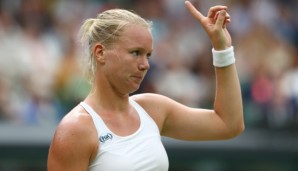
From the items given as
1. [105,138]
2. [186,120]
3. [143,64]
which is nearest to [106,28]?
[143,64]

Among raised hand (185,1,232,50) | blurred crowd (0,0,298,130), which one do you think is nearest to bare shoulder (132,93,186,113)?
raised hand (185,1,232,50)

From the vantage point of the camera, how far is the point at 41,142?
9852 millimetres

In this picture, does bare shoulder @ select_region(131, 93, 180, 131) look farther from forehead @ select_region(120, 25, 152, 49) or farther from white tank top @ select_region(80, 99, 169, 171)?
forehead @ select_region(120, 25, 152, 49)

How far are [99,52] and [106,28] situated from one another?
136mm

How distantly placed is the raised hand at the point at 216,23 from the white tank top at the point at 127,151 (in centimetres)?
63

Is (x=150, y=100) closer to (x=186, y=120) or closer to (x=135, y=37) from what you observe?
(x=186, y=120)

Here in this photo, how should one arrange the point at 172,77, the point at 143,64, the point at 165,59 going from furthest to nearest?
the point at 165,59, the point at 172,77, the point at 143,64

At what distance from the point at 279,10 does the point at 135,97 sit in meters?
7.96

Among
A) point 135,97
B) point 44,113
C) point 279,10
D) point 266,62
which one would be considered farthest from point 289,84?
point 135,97

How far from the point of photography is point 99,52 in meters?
4.82

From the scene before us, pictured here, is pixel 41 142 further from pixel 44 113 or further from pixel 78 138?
pixel 78 138

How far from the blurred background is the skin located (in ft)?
13.5

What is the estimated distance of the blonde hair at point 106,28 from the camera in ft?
15.7

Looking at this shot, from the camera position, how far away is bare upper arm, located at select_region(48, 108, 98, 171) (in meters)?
4.58
